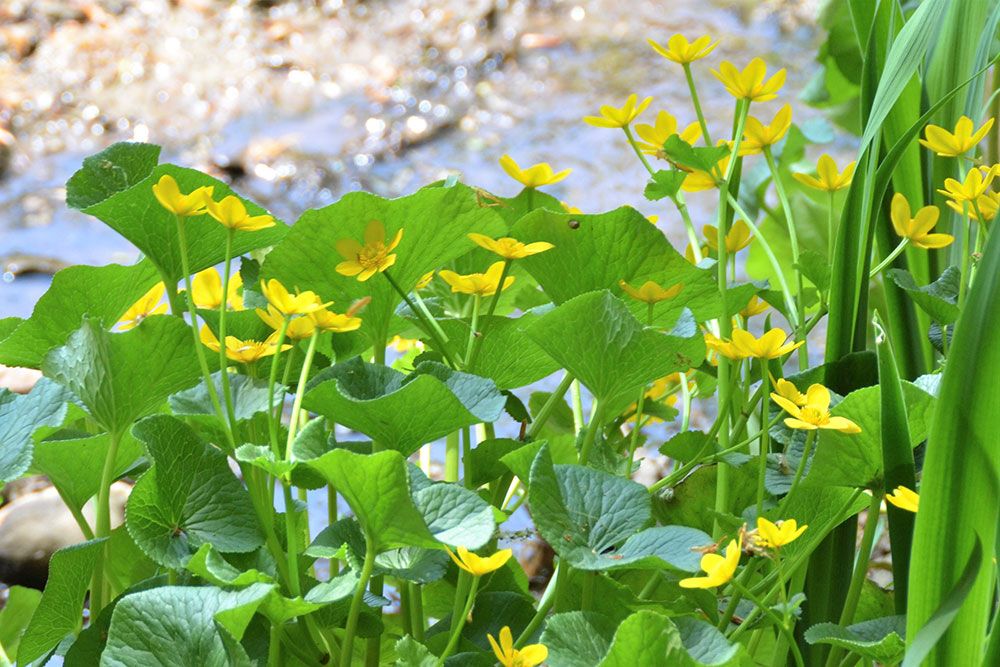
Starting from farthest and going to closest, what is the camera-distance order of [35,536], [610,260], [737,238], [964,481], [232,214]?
1. [35,536]
2. [737,238]
3. [610,260]
4. [232,214]
5. [964,481]

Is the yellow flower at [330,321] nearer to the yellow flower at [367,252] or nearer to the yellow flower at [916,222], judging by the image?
the yellow flower at [367,252]

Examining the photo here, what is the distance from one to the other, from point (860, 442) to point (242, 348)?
0.33 metres

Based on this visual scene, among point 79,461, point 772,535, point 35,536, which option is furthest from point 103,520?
point 35,536

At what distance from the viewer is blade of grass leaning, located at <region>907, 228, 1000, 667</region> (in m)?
0.45

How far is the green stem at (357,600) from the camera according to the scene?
528mm

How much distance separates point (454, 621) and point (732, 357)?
0.21m

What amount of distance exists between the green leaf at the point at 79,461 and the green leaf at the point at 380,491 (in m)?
0.18

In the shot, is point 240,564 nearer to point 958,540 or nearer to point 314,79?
point 958,540

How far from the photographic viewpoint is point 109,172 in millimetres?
711

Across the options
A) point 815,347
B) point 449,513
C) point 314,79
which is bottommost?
point 815,347

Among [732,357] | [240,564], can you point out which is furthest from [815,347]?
[240,564]

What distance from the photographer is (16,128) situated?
3039 millimetres

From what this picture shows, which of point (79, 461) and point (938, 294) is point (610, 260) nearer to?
point (938, 294)

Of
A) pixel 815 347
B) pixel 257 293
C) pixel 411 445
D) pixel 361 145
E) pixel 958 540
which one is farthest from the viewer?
pixel 361 145
